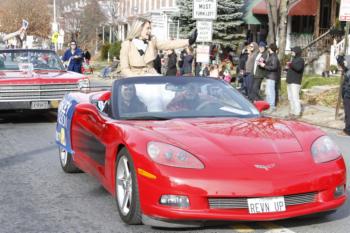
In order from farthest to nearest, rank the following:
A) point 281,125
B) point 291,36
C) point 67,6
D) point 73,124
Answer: point 67,6 → point 291,36 → point 73,124 → point 281,125

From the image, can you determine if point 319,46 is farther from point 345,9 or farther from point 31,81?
point 31,81

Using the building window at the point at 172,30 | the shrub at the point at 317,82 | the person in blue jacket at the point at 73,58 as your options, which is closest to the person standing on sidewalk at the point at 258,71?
the shrub at the point at 317,82

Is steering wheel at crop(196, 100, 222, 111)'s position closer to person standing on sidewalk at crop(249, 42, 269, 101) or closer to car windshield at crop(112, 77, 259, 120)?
car windshield at crop(112, 77, 259, 120)

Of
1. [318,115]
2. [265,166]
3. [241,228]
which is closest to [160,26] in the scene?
[318,115]

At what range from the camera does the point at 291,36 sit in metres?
32.6

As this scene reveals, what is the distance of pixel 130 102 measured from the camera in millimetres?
6133

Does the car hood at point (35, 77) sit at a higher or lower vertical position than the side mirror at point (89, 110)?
lower

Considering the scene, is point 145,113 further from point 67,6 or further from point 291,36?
point 67,6

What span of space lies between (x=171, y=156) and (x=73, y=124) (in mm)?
2480

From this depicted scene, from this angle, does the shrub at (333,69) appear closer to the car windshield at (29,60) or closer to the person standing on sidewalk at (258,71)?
the person standing on sidewalk at (258,71)

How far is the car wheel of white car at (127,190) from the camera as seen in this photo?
5066 millimetres

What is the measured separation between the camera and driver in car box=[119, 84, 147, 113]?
6.04m

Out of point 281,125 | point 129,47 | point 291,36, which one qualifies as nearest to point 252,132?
point 281,125

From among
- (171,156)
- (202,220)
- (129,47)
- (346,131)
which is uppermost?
(129,47)
